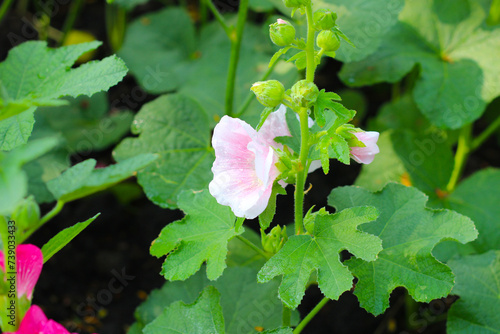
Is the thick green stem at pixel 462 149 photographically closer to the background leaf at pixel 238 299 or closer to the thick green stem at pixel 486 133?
the thick green stem at pixel 486 133

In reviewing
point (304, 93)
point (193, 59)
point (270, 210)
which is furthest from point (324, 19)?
point (193, 59)

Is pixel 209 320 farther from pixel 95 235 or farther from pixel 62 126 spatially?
pixel 62 126

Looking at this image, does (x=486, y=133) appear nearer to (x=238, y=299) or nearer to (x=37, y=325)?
(x=238, y=299)

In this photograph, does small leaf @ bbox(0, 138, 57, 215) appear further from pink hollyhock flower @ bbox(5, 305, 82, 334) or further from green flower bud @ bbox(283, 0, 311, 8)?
green flower bud @ bbox(283, 0, 311, 8)

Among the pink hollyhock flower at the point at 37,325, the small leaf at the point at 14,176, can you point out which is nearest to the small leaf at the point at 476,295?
the pink hollyhock flower at the point at 37,325

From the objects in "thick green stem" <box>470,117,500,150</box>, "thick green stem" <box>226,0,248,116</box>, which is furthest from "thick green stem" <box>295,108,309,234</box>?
"thick green stem" <box>470,117,500,150</box>
